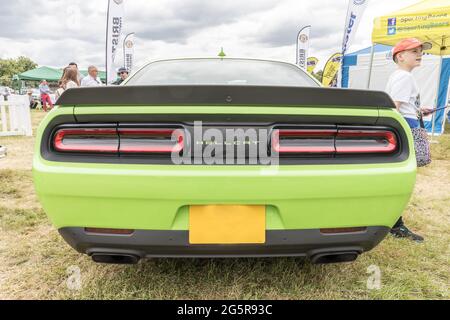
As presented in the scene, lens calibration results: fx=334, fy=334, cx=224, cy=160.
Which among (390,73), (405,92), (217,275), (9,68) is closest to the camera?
(217,275)

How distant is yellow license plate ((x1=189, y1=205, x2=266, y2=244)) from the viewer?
142 cm

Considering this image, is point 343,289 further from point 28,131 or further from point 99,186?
point 28,131

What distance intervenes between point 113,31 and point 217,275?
9.15 metres

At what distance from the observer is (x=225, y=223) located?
142cm

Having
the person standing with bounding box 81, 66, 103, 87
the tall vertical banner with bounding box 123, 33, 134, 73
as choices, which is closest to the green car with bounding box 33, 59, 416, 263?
the person standing with bounding box 81, 66, 103, 87

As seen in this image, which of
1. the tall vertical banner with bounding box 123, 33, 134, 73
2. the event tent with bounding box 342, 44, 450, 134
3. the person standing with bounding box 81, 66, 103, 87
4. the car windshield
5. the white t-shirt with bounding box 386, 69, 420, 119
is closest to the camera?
the car windshield

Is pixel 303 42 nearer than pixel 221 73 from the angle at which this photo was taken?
No

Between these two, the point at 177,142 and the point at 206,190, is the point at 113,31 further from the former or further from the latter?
the point at 206,190

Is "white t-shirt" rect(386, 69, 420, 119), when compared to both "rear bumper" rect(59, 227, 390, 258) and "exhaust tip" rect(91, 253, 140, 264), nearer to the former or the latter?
"rear bumper" rect(59, 227, 390, 258)

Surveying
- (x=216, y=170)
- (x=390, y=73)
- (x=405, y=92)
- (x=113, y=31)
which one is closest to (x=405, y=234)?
(x=405, y=92)

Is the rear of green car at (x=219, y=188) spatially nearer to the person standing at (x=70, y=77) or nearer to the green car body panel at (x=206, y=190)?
the green car body panel at (x=206, y=190)

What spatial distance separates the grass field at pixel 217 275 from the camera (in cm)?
187

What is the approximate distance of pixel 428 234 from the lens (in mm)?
2789
